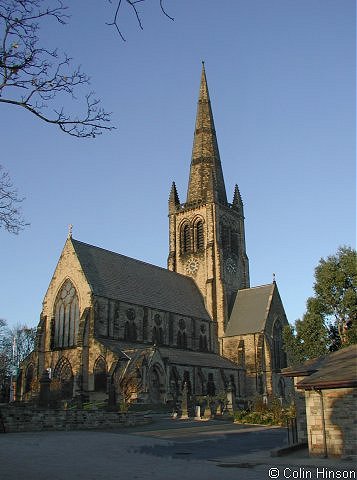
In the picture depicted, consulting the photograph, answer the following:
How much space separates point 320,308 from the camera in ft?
129

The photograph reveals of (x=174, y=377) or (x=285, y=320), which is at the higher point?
(x=285, y=320)

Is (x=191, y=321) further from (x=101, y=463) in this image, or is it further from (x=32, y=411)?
(x=101, y=463)

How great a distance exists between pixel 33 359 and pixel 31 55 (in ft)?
119

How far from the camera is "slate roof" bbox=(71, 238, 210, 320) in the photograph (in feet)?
140

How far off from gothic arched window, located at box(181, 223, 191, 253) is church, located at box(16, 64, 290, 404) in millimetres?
121

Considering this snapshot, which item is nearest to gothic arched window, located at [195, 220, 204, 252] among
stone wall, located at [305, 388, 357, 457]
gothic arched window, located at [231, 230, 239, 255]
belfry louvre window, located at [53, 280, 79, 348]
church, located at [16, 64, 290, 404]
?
church, located at [16, 64, 290, 404]

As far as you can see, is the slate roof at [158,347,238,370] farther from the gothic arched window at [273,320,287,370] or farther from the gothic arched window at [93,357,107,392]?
the gothic arched window at [93,357,107,392]

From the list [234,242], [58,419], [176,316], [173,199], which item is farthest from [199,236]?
[58,419]

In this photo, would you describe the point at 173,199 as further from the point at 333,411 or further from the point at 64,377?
the point at 333,411

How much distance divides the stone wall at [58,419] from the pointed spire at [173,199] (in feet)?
119

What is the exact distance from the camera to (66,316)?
4178 centimetres

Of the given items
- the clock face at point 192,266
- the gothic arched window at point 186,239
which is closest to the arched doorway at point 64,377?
the clock face at point 192,266

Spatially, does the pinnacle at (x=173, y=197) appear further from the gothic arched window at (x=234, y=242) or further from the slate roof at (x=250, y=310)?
the slate roof at (x=250, y=310)

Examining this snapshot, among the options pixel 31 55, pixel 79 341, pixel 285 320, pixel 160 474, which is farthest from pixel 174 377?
pixel 31 55
